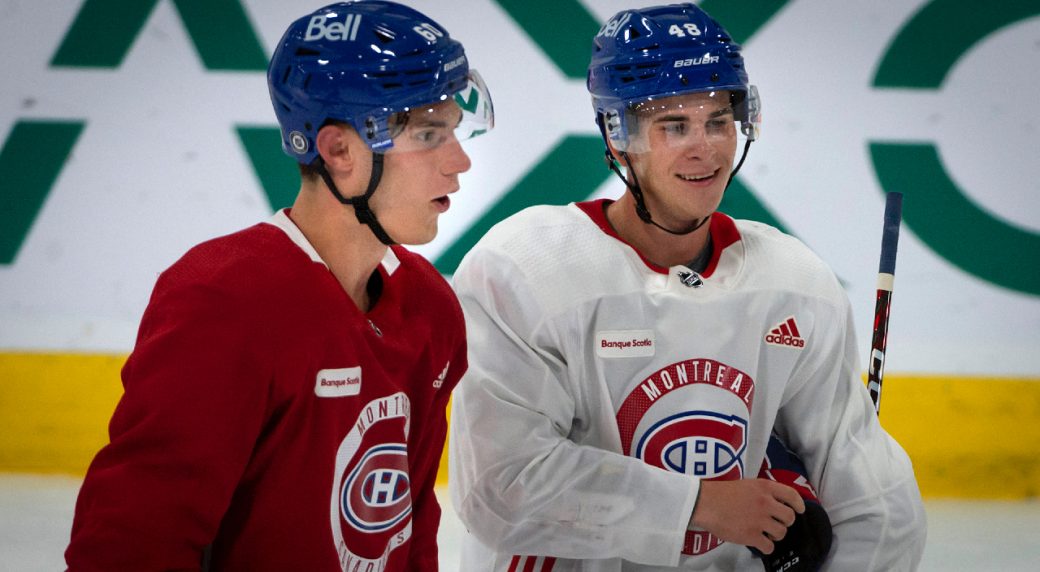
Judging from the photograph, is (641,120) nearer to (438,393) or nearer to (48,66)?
(438,393)

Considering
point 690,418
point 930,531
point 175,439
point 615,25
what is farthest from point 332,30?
point 930,531

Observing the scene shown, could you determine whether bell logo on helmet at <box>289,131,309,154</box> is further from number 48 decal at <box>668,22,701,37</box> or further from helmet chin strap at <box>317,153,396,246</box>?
number 48 decal at <box>668,22,701,37</box>

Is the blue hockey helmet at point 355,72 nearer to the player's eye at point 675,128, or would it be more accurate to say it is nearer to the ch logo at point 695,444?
the player's eye at point 675,128

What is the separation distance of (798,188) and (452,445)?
2.01 metres

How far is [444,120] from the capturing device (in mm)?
1334

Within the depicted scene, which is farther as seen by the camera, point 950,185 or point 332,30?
point 950,185

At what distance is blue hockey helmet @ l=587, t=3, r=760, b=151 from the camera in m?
1.63

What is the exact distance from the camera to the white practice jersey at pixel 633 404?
155cm

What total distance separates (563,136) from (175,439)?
2.39 meters

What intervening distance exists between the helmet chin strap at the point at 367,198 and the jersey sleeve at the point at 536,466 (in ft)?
1.08

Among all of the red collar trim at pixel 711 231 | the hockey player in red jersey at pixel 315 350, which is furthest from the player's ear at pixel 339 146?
the red collar trim at pixel 711 231

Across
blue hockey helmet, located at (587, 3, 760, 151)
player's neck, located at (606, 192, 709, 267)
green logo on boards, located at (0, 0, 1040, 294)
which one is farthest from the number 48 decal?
green logo on boards, located at (0, 0, 1040, 294)

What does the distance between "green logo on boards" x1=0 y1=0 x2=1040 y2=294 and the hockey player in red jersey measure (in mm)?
1955

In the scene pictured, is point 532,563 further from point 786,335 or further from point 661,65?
point 661,65
